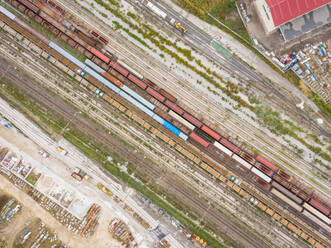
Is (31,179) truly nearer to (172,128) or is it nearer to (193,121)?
(172,128)

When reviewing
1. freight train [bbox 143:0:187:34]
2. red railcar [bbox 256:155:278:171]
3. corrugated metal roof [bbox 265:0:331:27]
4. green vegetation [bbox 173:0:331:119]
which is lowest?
red railcar [bbox 256:155:278:171]

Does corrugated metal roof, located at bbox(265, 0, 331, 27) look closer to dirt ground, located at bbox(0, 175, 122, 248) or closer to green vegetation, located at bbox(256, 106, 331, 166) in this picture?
green vegetation, located at bbox(256, 106, 331, 166)

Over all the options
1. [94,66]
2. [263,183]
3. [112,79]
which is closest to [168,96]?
[112,79]

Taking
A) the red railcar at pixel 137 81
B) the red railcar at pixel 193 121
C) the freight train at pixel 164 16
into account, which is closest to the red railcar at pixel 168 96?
the red railcar at pixel 137 81

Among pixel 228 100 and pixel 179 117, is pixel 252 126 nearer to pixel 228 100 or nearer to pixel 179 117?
pixel 228 100

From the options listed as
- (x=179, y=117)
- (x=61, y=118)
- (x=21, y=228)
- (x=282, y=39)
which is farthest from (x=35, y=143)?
(x=282, y=39)

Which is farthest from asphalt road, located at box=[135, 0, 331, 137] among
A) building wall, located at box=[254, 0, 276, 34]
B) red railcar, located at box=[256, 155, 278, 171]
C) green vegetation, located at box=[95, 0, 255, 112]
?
red railcar, located at box=[256, 155, 278, 171]
